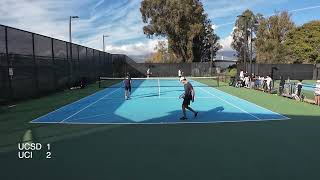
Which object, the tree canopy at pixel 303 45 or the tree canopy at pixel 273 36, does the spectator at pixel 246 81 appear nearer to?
the tree canopy at pixel 273 36

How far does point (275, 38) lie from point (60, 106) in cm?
5231

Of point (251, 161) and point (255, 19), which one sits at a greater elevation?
point (255, 19)

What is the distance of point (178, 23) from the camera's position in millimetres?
67375

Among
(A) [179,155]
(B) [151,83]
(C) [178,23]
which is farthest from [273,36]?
(A) [179,155]

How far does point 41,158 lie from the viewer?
365 inches

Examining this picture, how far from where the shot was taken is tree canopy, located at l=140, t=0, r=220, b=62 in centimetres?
6756

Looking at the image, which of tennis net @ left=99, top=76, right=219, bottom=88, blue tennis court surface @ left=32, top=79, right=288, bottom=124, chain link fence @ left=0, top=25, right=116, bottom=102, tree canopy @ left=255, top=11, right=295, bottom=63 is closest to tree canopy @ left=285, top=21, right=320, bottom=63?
tree canopy @ left=255, top=11, right=295, bottom=63

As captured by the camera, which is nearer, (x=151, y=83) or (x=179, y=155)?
(x=179, y=155)

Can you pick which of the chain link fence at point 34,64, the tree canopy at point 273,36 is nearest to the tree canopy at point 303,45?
the tree canopy at point 273,36

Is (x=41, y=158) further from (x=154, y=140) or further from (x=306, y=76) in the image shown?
(x=306, y=76)

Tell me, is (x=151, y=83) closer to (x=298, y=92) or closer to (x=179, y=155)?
(x=298, y=92)

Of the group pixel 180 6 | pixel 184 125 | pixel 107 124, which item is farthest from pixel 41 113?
pixel 180 6

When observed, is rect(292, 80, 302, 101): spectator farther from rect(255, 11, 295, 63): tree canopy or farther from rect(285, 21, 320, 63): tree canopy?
rect(285, 21, 320, 63): tree canopy

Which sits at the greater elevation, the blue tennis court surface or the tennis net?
the tennis net
